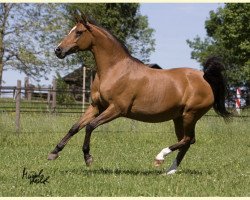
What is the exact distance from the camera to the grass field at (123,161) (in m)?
6.80

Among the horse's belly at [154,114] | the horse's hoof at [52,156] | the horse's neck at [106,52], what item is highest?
the horse's neck at [106,52]

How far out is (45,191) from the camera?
6492 mm

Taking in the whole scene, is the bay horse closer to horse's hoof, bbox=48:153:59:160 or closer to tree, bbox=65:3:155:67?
horse's hoof, bbox=48:153:59:160

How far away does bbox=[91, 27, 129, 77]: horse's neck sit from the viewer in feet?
27.5

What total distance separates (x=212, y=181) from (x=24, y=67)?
2656cm

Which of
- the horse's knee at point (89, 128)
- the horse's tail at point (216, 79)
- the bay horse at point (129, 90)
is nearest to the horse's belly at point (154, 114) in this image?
the bay horse at point (129, 90)

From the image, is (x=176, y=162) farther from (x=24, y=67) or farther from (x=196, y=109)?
(x=24, y=67)

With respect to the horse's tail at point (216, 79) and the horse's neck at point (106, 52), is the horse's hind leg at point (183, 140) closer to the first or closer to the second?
the horse's tail at point (216, 79)

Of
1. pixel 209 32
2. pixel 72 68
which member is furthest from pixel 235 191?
pixel 209 32

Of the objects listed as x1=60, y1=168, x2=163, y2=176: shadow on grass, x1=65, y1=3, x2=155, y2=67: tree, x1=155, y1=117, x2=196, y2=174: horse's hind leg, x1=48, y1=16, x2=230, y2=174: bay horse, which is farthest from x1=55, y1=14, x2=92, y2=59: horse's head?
x1=65, y1=3, x2=155, y2=67: tree

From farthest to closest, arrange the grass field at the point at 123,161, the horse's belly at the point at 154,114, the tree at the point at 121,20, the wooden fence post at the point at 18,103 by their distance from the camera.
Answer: the tree at the point at 121,20
the wooden fence post at the point at 18,103
the horse's belly at the point at 154,114
the grass field at the point at 123,161

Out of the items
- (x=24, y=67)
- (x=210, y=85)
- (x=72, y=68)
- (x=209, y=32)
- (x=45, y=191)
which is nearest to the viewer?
(x=45, y=191)

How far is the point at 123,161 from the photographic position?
1052 cm

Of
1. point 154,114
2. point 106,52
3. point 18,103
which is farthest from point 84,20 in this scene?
point 18,103
